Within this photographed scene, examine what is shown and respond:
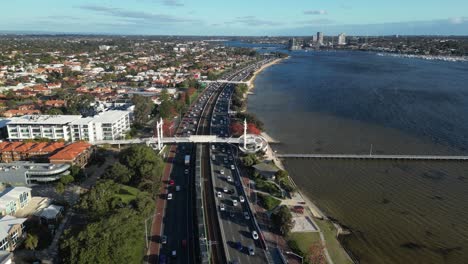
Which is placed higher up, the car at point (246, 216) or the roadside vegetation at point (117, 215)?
the roadside vegetation at point (117, 215)

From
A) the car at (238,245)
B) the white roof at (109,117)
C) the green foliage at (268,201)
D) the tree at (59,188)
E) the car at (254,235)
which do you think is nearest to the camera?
the car at (238,245)

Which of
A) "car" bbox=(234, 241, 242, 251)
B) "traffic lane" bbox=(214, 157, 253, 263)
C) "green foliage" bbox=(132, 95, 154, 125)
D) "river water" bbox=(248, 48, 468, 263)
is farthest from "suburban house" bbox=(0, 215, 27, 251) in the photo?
"green foliage" bbox=(132, 95, 154, 125)

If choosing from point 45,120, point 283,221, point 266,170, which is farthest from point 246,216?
point 45,120

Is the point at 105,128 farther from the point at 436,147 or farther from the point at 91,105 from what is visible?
the point at 436,147

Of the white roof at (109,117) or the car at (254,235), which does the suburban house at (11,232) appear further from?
the white roof at (109,117)

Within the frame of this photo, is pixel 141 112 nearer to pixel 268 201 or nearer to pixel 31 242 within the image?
pixel 268 201

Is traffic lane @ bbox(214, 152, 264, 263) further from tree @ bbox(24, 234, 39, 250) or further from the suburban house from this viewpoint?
the suburban house

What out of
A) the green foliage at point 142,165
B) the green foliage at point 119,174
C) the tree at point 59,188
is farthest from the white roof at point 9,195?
the green foliage at point 142,165
